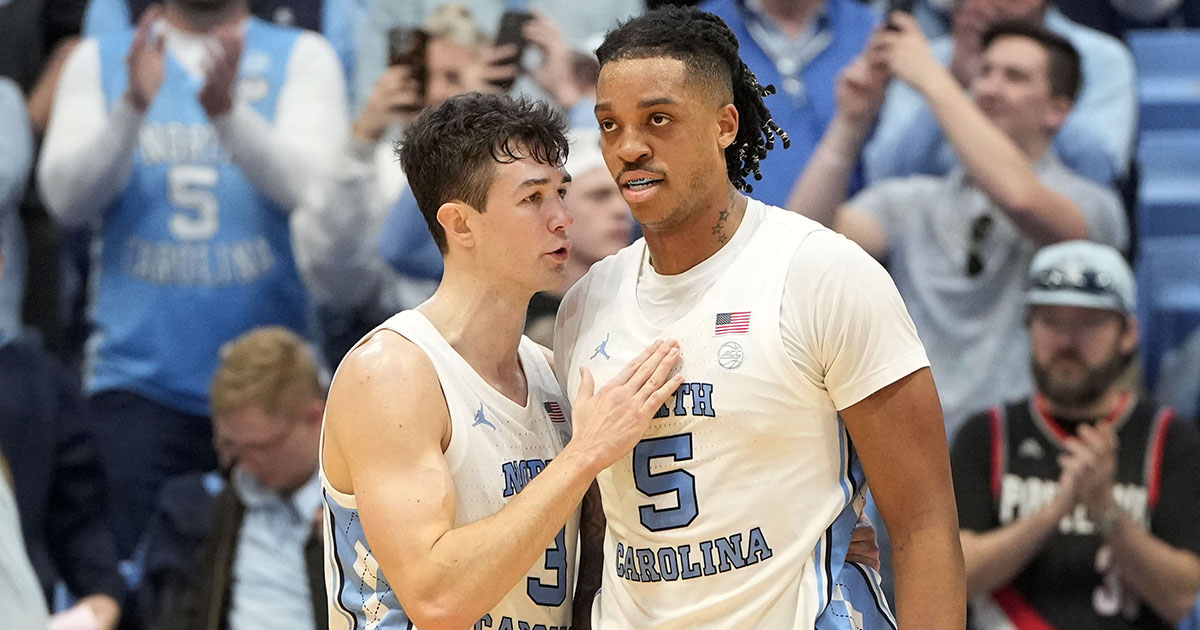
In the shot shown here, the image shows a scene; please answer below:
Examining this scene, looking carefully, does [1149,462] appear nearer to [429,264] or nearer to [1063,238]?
[1063,238]

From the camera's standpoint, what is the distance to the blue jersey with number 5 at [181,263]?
660 cm

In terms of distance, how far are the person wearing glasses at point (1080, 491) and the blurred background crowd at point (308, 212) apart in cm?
22

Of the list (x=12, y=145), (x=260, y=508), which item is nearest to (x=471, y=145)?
(x=260, y=508)

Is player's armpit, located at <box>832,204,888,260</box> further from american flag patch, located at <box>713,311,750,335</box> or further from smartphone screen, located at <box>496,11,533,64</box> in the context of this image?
american flag patch, located at <box>713,311,750,335</box>

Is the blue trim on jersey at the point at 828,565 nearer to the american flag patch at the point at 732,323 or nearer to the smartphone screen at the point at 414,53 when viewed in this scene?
the american flag patch at the point at 732,323

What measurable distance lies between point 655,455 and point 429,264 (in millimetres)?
3219

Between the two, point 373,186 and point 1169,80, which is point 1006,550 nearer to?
point 373,186

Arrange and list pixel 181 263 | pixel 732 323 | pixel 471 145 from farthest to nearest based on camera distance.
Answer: pixel 181 263 < pixel 471 145 < pixel 732 323

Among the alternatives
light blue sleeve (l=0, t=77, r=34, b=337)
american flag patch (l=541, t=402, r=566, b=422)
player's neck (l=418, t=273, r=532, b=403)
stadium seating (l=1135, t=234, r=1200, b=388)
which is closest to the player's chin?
player's neck (l=418, t=273, r=532, b=403)

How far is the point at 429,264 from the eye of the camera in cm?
644

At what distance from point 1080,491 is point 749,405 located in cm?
264

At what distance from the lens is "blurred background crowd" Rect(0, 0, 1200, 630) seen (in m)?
5.77

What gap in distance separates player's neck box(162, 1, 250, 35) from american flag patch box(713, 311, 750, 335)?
4.36 m

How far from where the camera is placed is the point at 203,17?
7.00 meters
